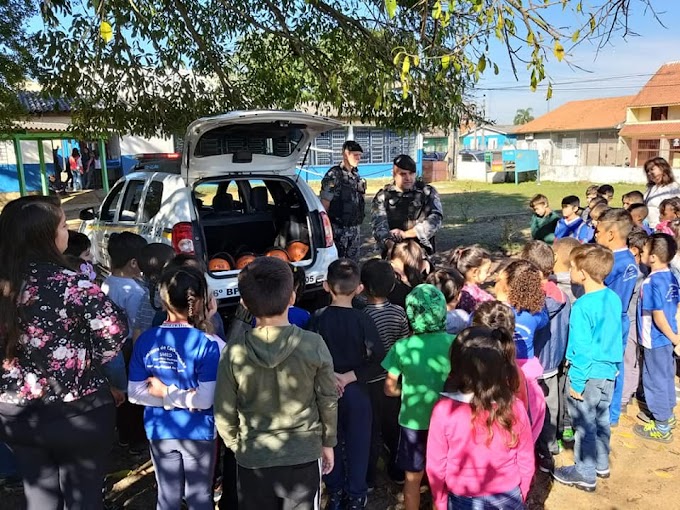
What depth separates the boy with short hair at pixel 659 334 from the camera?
140 inches

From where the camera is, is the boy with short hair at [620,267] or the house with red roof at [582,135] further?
the house with red roof at [582,135]

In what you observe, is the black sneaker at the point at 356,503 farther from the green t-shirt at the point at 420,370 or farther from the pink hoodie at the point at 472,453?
the pink hoodie at the point at 472,453

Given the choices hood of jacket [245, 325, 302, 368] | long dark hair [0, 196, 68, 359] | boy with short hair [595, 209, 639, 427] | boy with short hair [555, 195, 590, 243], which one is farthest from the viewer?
boy with short hair [555, 195, 590, 243]

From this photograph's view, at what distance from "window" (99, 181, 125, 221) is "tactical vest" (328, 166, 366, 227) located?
2307 millimetres

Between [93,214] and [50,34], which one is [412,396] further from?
[50,34]

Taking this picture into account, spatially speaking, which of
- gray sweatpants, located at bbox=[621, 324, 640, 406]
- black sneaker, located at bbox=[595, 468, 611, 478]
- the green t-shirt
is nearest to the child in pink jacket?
the green t-shirt

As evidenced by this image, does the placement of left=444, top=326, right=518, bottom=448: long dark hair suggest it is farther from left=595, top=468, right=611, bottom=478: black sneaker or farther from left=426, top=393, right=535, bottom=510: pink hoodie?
left=595, top=468, right=611, bottom=478: black sneaker

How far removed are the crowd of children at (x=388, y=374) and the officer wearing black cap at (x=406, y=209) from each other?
1.25 metres

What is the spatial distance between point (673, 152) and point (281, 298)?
32637mm

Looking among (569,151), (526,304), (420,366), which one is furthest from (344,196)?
(569,151)

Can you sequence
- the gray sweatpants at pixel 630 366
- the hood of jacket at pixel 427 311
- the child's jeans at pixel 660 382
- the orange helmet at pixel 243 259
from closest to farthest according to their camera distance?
the hood of jacket at pixel 427 311 < the child's jeans at pixel 660 382 < the gray sweatpants at pixel 630 366 < the orange helmet at pixel 243 259

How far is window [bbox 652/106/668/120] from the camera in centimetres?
2964

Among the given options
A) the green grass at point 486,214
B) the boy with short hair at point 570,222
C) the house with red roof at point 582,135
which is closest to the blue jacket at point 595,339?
the boy with short hair at point 570,222

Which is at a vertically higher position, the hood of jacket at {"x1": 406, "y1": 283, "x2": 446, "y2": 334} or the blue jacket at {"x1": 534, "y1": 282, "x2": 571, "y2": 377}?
the hood of jacket at {"x1": 406, "y1": 283, "x2": 446, "y2": 334}
